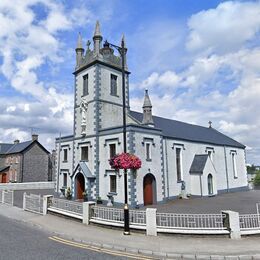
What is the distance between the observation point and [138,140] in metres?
21.2

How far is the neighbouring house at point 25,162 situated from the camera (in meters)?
43.3

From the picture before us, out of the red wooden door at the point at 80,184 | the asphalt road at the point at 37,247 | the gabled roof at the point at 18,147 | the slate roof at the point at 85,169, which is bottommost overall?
the asphalt road at the point at 37,247

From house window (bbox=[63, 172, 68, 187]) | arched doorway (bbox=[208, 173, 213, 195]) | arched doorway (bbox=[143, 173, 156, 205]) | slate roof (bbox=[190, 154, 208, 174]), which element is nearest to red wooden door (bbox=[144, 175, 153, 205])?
arched doorway (bbox=[143, 173, 156, 205])

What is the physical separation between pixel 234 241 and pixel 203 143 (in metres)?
22.2

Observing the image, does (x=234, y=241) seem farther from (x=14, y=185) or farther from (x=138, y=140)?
(x=14, y=185)

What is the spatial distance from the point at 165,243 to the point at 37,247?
4919mm

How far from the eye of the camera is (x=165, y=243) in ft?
31.4

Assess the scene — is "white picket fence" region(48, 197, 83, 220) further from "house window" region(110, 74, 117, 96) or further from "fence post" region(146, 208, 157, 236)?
"house window" region(110, 74, 117, 96)

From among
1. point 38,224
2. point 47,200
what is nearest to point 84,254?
point 38,224

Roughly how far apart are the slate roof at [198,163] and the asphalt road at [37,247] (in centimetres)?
1941

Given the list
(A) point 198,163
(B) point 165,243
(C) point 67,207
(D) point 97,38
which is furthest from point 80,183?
(B) point 165,243

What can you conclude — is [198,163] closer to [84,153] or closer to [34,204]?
[84,153]

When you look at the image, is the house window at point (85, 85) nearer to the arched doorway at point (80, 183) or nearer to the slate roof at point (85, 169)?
the slate roof at point (85, 169)

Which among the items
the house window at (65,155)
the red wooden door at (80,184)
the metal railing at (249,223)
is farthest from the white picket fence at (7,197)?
the metal railing at (249,223)
